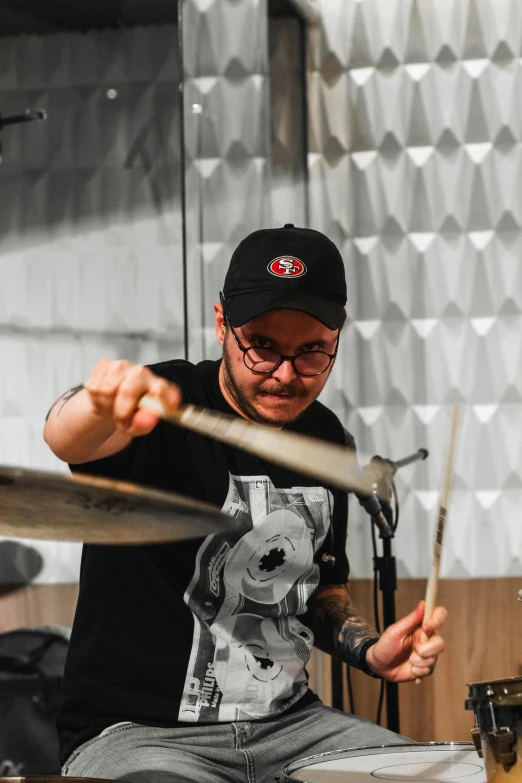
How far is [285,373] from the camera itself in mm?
1557

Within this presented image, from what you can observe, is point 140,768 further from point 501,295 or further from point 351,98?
point 351,98

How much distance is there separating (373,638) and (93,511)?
0.82m

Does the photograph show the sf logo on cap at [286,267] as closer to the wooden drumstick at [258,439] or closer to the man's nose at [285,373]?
the man's nose at [285,373]

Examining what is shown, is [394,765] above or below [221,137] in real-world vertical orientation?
below

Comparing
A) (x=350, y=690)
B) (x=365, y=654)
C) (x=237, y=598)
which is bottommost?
(x=350, y=690)

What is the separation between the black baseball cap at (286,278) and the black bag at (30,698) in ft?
3.55

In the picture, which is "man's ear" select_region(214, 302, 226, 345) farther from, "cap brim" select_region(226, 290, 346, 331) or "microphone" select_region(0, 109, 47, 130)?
"microphone" select_region(0, 109, 47, 130)

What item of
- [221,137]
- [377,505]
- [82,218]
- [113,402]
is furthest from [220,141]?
[113,402]

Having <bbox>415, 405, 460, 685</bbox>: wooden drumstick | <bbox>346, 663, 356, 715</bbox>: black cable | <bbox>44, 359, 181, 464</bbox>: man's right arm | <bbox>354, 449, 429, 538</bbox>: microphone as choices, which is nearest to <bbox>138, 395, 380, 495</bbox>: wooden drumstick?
<bbox>44, 359, 181, 464</bbox>: man's right arm

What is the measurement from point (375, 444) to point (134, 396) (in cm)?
209

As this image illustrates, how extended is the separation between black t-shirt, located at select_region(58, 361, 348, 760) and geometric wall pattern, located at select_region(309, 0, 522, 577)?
1.37 meters

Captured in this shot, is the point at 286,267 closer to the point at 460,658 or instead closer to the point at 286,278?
the point at 286,278

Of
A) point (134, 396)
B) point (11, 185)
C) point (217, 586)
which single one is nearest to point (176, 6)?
point (11, 185)

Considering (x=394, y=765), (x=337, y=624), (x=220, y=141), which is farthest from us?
(x=220, y=141)
